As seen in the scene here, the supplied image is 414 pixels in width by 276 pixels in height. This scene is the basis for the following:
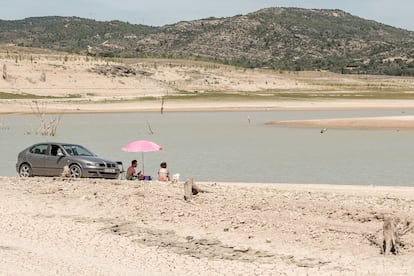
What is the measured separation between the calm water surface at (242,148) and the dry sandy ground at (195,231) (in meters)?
6.80

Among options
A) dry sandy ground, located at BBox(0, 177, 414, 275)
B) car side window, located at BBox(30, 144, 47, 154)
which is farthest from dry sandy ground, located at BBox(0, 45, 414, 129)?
dry sandy ground, located at BBox(0, 177, 414, 275)

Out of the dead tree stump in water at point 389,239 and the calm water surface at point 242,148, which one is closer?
the dead tree stump in water at point 389,239

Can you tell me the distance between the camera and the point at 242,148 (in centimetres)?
3822

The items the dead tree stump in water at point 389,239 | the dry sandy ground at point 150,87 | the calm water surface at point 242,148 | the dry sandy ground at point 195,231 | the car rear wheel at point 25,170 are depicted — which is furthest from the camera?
the dry sandy ground at point 150,87

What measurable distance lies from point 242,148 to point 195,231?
22.5 meters

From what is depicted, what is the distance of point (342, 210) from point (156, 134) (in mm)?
31293

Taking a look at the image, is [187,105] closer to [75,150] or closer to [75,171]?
[75,150]

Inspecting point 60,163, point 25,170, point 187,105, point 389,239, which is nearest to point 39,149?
point 25,170

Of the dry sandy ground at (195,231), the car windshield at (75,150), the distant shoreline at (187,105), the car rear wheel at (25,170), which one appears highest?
the car windshield at (75,150)

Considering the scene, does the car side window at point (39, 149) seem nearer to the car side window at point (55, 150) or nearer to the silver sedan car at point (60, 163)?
the silver sedan car at point (60, 163)

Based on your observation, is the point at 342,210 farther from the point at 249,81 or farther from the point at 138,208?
the point at 249,81

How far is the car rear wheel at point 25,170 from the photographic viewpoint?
953 inches

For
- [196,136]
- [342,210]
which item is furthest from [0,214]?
[196,136]

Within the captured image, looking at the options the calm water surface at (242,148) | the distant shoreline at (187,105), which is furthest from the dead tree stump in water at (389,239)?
the distant shoreline at (187,105)
